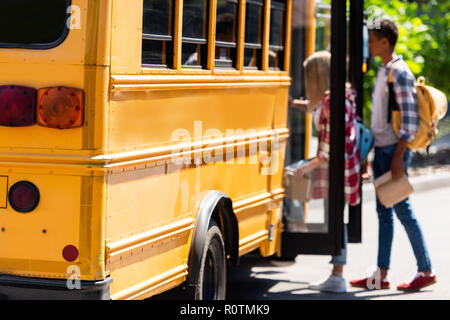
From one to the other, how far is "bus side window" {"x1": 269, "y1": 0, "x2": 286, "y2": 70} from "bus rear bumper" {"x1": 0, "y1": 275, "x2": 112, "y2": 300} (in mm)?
2893

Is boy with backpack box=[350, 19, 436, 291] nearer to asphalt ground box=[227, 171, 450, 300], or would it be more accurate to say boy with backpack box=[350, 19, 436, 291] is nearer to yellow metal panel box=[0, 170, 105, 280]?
asphalt ground box=[227, 171, 450, 300]

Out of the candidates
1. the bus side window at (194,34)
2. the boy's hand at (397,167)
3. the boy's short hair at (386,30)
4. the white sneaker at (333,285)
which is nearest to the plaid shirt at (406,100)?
the boy's hand at (397,167)

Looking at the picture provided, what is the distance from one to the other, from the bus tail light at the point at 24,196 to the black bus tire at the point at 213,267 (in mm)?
1377

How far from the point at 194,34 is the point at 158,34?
530 mm

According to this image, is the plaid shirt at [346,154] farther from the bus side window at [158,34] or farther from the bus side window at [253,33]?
the bus side window at [158,34]

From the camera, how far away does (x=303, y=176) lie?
23.7 feet

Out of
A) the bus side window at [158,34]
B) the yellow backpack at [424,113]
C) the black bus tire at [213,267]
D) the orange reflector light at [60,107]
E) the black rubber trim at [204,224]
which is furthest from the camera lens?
the yellow backpack at [424,113]

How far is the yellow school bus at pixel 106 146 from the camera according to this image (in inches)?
174

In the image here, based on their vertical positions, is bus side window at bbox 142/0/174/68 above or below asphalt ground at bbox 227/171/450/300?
above

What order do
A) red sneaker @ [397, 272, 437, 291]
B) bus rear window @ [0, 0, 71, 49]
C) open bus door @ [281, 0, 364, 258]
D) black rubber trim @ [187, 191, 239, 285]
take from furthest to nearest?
red sneaker @ [397, 272, 437, 291]
open bus door @ [281, 0, 364, 258]
black rubber trim @ [187, 191, 239, 285]
bus rear window @ [0, 0, 71, 49]

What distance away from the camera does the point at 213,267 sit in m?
5.93

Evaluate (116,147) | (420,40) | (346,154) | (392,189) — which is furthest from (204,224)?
(420,40)

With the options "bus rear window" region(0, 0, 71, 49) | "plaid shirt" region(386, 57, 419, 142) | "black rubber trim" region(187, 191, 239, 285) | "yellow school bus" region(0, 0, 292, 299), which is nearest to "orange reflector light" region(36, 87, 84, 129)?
"yellow school bus" region(0, 0, 292, 299)

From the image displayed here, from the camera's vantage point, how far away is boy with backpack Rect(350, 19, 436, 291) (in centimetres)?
714
